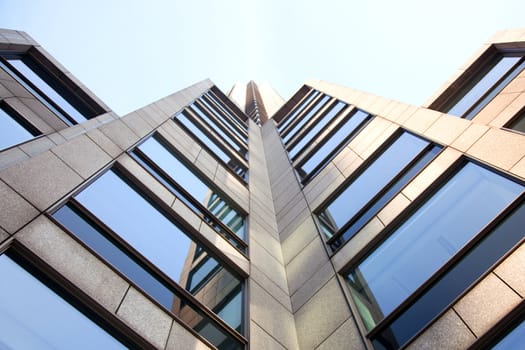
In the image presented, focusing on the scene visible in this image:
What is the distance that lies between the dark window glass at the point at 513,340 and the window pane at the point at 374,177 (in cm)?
709

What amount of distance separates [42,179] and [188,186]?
6638 mm

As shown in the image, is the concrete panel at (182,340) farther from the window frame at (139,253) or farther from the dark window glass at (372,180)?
the dark window glass at (372,180)

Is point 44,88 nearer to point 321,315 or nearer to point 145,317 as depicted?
point 145,317

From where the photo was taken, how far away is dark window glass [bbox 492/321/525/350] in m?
6.74

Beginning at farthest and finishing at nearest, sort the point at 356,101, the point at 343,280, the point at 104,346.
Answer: the point at 356,101 < the point at 343,280 < the point at 104,346

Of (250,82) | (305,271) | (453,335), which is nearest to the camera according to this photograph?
(453,335)

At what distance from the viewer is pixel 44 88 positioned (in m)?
16.1

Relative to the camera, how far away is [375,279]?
425 inches

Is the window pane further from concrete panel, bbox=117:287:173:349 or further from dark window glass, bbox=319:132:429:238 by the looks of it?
concrete panel, bbox=117:287:173:349

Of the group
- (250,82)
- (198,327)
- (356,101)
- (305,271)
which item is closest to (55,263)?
(198,327)

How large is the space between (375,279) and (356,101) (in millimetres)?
13797

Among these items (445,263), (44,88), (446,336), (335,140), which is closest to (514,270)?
(445,263)

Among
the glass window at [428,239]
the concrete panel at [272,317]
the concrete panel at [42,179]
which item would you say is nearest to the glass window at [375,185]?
the glass window at [428,239]

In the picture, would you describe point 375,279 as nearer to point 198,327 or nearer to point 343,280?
point 343,280
